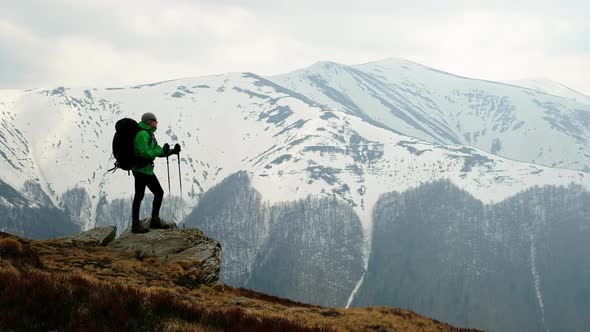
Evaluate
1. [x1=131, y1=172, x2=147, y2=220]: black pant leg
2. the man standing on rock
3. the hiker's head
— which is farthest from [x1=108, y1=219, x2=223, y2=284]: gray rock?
the hiker's head

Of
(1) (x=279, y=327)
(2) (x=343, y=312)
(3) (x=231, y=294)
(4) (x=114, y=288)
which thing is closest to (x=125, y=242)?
(3) (x=231, y=294)

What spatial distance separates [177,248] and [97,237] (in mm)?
4899

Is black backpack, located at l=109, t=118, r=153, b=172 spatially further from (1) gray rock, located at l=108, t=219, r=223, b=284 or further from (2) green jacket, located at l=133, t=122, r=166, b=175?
(1) gray rock, located at l=108, t=219, r=223, b=284

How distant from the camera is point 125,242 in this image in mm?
25406

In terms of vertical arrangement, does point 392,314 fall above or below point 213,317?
below

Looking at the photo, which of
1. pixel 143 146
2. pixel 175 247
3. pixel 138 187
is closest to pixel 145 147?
pixel 143 146

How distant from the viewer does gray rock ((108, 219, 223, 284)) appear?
23859mm

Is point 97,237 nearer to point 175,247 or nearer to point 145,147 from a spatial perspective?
point 175,247

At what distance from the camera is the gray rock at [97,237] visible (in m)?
26.3

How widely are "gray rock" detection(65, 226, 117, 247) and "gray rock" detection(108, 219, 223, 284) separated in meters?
1.15

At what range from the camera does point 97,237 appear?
89.0 feet

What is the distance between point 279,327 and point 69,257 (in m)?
14.6

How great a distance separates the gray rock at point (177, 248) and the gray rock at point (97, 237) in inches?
45.4

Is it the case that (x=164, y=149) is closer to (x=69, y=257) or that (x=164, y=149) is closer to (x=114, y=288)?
(x=69, y=257)
